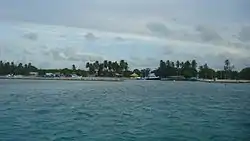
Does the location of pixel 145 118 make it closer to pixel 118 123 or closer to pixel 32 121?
pixel 118 123

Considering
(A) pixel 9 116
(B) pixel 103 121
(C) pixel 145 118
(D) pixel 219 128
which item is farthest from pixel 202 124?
(A) pixel 9 116

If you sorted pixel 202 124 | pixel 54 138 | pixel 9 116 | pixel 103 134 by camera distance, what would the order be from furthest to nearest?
pixel 9 116, pixel 202 124, pixel 103 134, pixel 54 138

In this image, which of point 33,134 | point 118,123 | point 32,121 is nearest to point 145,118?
point 118,123

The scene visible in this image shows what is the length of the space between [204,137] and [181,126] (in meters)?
4.53

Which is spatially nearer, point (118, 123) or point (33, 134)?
point (33, 134)

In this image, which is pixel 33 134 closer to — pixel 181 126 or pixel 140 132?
pixel 140 132

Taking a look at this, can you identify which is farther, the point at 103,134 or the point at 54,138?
the point at 103,134

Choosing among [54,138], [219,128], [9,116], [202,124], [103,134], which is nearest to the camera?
[54,138]

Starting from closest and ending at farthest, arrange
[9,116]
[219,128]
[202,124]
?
[219,128], [202,124], [9,116]

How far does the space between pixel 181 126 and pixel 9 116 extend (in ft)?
44.8

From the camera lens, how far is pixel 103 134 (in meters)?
25.1

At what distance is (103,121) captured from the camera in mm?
31250

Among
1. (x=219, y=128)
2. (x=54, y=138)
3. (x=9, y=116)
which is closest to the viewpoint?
(x=54, y=138)

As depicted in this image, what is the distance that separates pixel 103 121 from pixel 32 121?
520cm
